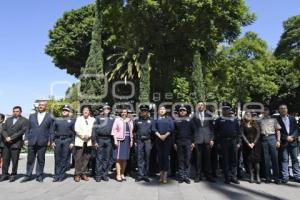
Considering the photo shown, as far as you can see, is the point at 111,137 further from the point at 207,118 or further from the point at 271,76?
the point at 271,76

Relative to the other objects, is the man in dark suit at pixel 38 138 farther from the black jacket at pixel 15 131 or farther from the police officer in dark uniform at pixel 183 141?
the police officer in dark uniform at pixel 183 141

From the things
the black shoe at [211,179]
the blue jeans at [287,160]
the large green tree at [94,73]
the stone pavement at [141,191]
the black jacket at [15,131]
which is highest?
the large green tree at [94,73]

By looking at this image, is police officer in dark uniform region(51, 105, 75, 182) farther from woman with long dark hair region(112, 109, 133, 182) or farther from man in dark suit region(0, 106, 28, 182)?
woman with long dark hair region(112, 109, 133, 182)

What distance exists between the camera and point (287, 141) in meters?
10.1

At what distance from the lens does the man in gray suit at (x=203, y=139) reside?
10.2m

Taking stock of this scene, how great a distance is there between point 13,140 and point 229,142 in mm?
5328

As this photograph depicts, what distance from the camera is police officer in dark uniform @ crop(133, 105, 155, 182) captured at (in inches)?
399

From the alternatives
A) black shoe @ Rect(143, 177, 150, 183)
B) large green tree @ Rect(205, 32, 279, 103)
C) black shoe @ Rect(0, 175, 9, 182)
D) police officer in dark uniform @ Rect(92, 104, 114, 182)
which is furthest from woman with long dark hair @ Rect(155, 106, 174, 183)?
large green tree @ Rect(205, 32, 279, 103)

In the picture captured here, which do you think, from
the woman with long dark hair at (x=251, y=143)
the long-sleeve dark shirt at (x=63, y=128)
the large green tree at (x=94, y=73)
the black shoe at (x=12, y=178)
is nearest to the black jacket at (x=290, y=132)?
the woman with long dark hair at (x=251, y=143)

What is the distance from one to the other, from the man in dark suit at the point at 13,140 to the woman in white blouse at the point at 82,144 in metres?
1.35

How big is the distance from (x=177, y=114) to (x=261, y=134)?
7.01 feet

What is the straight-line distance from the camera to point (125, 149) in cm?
1016

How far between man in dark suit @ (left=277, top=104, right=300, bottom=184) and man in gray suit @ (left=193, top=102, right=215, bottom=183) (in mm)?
1741

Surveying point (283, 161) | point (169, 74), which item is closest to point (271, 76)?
point (169, 74)
